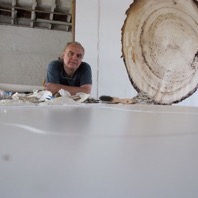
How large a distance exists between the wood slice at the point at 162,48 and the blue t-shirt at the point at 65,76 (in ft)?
1.98

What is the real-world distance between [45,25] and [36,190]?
581 centimetres

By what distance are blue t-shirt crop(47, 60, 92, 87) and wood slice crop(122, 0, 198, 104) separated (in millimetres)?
605

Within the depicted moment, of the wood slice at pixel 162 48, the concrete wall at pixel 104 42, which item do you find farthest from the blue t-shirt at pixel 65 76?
the wood slice at pixel 162 48

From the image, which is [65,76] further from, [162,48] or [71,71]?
[162,48]

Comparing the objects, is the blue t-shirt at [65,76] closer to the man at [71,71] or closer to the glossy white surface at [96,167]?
the man at [71,71]

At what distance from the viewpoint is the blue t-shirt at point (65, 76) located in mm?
1900

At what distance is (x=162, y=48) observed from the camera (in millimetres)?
2676

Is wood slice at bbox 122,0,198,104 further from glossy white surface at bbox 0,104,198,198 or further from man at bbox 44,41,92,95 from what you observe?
glossy white surface at bbox 0,104,198,198

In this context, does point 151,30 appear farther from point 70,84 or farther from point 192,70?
point 70,84

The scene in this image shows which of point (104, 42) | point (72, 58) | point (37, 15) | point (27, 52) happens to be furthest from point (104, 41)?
point (27, 52)

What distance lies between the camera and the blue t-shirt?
6.23ft

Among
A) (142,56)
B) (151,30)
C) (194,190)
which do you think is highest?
(151,30)

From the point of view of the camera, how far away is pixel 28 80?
5629 mm

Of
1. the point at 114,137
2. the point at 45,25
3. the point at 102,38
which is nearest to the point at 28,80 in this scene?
the point at 45,25
